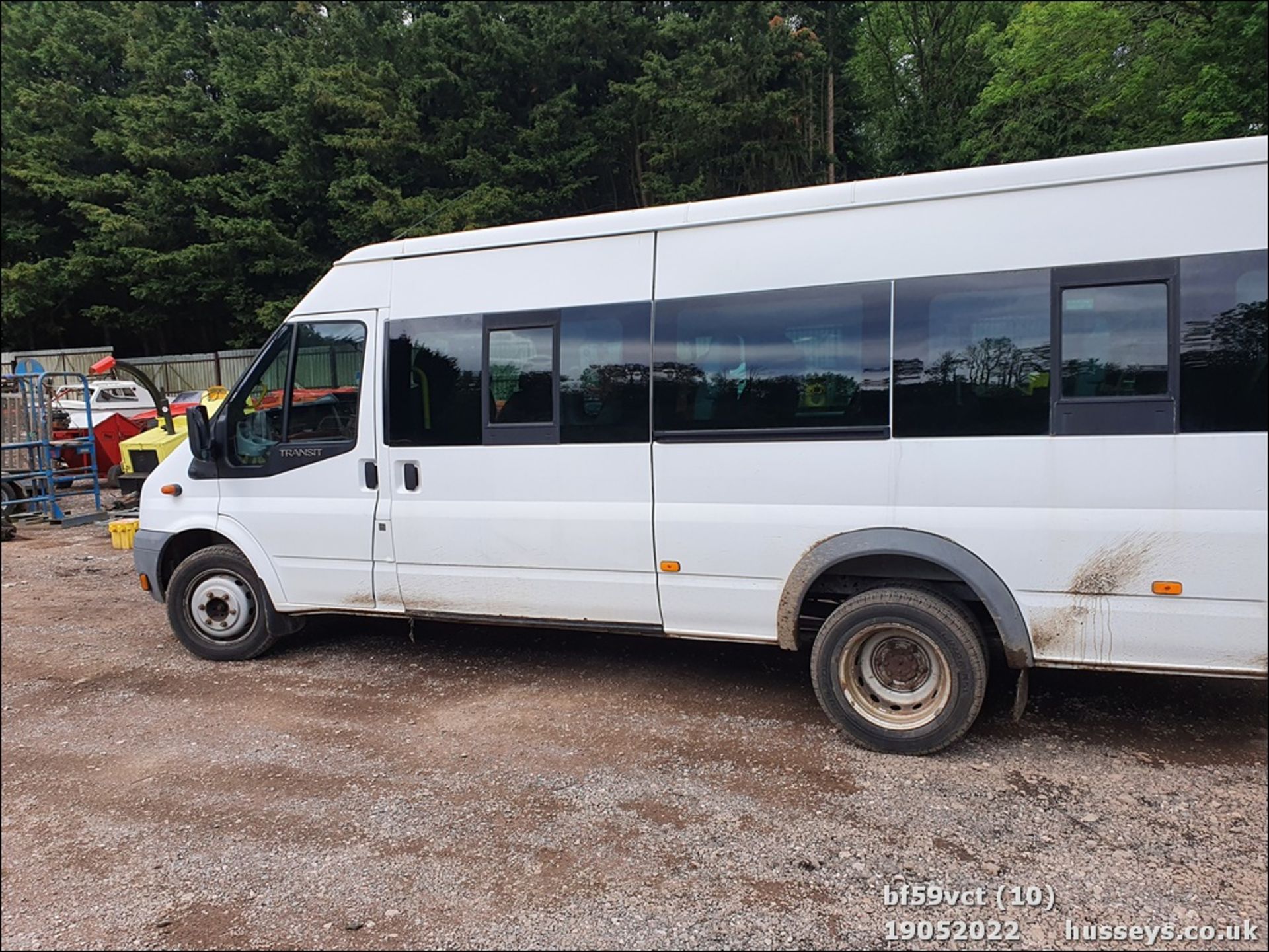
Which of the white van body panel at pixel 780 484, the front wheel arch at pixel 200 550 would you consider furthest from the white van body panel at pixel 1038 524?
the front wheel arch at pixel 200 550

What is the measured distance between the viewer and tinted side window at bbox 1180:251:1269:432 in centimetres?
298

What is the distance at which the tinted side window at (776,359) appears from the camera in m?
3.77

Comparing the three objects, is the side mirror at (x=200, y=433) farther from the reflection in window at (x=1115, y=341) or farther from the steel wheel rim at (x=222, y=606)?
the reflection in window at (x=1115, y=341)

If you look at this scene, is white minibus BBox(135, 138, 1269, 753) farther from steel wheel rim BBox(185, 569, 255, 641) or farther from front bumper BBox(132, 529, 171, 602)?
front bumper BBox(132, 529, 171, 602)

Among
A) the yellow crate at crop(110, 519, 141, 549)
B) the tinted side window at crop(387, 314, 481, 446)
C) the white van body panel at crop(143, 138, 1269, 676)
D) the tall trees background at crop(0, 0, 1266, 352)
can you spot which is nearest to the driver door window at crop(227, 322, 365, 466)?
the white van body panel at crop(143, 138, 1269, 676)

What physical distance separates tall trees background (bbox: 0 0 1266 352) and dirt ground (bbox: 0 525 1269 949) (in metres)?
16.2

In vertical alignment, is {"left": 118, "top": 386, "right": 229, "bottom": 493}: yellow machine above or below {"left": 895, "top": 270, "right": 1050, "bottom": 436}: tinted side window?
below

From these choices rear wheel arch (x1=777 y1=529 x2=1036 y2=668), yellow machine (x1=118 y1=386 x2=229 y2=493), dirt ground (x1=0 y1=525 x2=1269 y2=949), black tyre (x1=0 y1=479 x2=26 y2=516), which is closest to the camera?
dirt ground (x1=0 y1=525 x2=1269 y2=949)

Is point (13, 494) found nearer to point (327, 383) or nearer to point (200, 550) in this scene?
point (200, 550)

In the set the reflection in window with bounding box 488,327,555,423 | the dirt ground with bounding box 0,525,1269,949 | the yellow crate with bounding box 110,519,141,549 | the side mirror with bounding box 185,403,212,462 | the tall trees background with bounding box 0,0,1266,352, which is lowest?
the dirt ground with bounding box 0,525,1269,949

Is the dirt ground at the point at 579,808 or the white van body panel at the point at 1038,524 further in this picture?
the white van body panel at the point at 1038,524

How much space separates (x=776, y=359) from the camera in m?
3.94

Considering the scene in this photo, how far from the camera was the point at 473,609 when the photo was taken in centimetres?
472

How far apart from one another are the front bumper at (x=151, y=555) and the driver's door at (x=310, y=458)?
1.79 ft
